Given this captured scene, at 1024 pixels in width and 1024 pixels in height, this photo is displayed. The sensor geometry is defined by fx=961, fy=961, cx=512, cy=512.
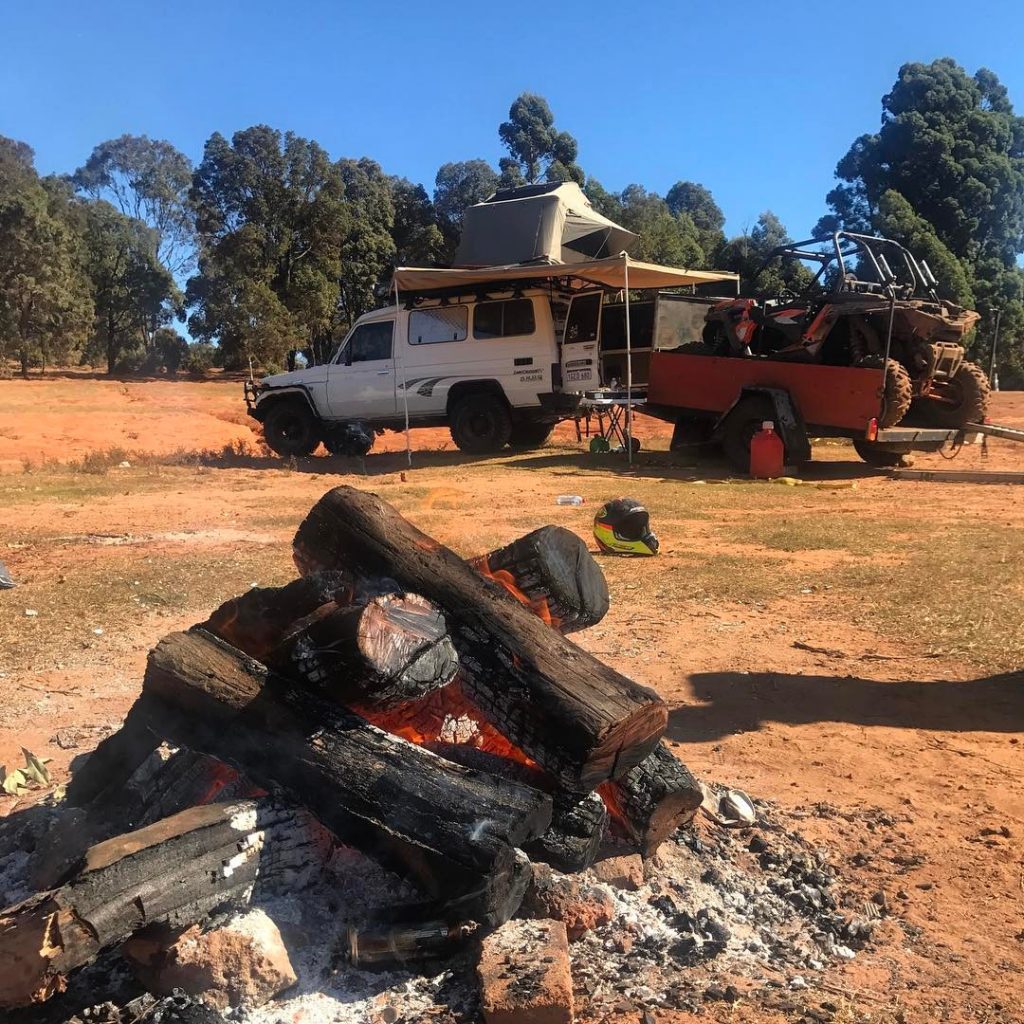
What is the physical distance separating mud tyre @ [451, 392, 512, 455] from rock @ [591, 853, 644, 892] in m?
12.1

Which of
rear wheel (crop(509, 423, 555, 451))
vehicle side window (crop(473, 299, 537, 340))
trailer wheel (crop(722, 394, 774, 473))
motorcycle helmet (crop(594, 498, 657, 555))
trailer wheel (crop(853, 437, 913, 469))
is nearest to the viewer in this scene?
motorcycle helmet (crop(594, 498, 657, 555))

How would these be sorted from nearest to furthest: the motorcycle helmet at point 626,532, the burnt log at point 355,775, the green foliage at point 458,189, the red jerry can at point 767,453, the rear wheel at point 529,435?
the burnt log at point 355,775 → the motorcycle helmet at point 626,532 → the red jerry can at point 767,453 → the rear wheel at point 529,435 → the green foliage at point 458,189

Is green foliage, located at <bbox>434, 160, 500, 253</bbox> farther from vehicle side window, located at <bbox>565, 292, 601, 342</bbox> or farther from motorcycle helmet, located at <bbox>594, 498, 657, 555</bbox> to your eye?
motorcycle helmet, located at <bbox>594, 498, 657, 555</bbox>

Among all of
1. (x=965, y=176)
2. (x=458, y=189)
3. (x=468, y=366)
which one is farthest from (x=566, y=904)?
(x=458, y=189)

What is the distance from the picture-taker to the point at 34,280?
1390 inches

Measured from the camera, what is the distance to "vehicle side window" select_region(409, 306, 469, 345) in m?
14.6

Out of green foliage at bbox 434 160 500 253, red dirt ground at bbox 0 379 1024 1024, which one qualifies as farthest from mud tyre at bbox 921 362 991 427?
green foliage at bbox 434 160 500 253

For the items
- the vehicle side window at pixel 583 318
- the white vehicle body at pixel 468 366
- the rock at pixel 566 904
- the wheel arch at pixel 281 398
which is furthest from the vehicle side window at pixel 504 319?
the rock at pixel 566 904

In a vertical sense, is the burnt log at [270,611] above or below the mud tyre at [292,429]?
below

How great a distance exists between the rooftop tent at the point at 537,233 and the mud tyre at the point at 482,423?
8.32 feet

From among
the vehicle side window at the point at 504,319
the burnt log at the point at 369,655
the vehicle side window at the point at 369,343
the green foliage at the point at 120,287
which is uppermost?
the green foliage at the point at 120,287

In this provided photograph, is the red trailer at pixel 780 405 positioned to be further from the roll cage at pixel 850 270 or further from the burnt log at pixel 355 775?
the burnt log at pixel 355 775

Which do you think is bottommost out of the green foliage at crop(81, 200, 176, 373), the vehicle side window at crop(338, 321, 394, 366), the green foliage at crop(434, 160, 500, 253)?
the vehicle side window at crop(338, 321, 394, 366)

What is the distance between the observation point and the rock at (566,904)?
8.63ft
